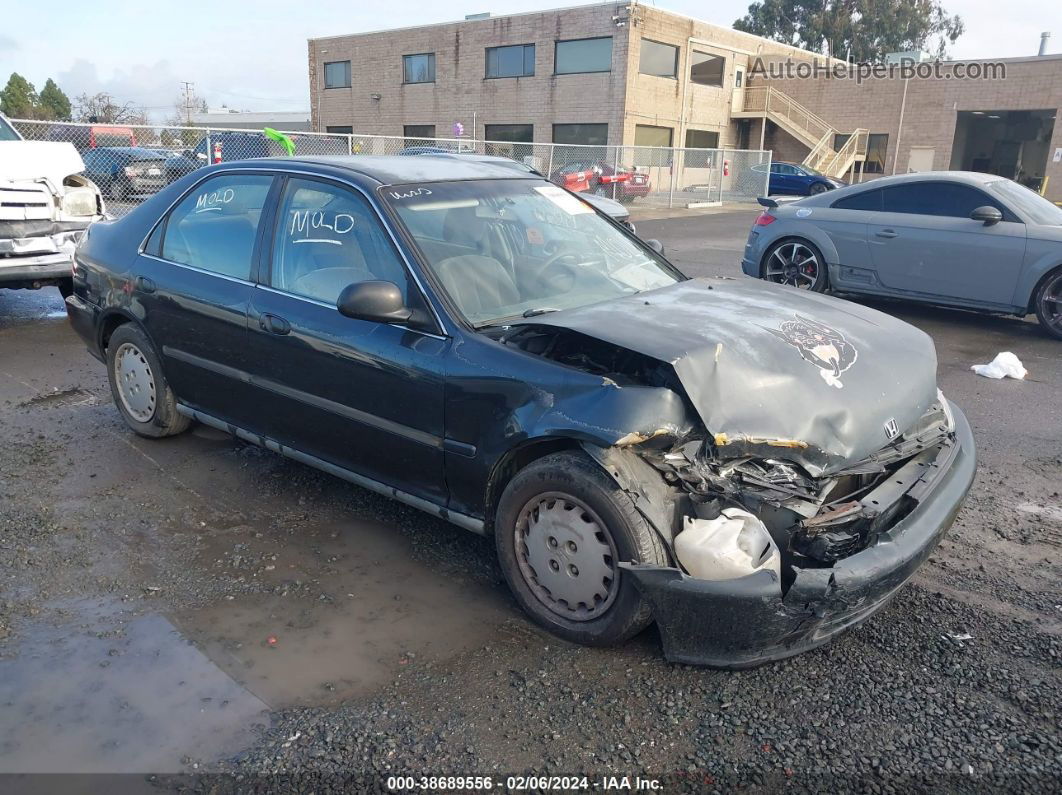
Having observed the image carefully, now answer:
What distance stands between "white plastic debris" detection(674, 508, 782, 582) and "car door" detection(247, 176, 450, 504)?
1.13 m

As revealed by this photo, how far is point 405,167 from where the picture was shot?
4.18 metres

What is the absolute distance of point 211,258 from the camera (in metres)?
4.44

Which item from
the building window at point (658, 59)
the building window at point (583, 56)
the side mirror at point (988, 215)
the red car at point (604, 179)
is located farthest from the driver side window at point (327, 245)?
the building window at point (658, 59)

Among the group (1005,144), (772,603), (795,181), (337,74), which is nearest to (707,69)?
(795,181)

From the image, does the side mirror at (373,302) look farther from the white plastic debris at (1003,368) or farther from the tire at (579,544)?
the white plastic debris at (1003,368)

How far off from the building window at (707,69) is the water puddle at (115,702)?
37.2 meters

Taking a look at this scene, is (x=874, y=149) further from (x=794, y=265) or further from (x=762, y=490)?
(x=762, y=490)

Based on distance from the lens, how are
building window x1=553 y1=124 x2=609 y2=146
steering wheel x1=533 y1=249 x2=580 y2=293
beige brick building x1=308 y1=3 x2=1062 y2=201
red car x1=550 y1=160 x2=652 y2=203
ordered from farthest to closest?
building window x1=553 y1=124 x2=609 y2=146 → beige brick building x1=308 y1=3 x2=1062 y2=201 → red car x1=550 y1=160 x2=652 y2=203 → steering wheel x1=533 y1=249 x2=580 y2=293

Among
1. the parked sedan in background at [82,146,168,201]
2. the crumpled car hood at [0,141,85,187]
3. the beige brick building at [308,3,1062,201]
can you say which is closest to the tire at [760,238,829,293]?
the crumpled car hood at [0,141,85,187]

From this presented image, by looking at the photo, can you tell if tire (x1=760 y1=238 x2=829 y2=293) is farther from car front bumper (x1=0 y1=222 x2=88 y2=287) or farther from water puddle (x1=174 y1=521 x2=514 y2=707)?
car front bumper (x1=0 y1=222 x2=88 y2=287)

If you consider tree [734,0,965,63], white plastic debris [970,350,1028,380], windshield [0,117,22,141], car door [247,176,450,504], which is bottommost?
white plastic debris [970,350,1028,380]

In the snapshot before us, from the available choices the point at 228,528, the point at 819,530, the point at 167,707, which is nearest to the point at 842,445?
the point at 819,530

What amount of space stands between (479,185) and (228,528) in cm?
206

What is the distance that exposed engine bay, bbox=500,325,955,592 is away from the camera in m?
2.83
